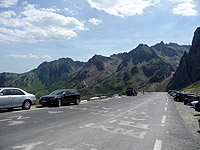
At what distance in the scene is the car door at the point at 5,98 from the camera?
41.3 feet

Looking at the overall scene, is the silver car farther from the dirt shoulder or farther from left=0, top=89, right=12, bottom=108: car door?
the dirt shoulder

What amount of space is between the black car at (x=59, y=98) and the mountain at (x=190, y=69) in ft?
437

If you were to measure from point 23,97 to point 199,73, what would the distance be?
14207 cm

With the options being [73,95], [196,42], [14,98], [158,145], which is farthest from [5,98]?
[196,42]

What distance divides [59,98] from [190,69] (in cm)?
15087

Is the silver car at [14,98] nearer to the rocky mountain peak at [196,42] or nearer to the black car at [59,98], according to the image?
the black car at [59,98]

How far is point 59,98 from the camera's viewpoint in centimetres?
1834

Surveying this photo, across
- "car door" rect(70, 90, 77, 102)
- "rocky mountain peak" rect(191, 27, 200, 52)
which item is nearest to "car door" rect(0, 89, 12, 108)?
"car door" rect(70, 90, 77, 102)

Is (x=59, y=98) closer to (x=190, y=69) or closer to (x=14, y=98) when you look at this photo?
(x=14, y=98)

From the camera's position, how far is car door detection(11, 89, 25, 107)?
44.0ft

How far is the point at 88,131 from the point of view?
7707mm

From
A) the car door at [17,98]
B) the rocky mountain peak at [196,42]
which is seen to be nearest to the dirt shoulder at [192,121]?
the car door at [17,98]

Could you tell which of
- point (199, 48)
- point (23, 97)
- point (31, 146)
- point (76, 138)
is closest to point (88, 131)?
point (76, 138)

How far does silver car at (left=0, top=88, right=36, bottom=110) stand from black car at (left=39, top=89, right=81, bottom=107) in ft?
8.13
